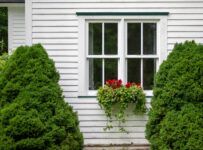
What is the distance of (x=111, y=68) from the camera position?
44.2 ft

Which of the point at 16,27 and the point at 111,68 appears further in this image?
the point at 16,27

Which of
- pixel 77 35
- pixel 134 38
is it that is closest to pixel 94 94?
pixel 77 35

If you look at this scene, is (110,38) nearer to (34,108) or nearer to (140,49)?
(140,49)

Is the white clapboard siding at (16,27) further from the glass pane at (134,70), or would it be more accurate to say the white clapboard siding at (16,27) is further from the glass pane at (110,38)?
the glass pane at (134,70)

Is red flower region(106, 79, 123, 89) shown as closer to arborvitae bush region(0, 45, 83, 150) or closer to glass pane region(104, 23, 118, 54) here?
glass pane region(104, 23, 118, 54)

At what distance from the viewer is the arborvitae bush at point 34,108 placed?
11.4 m

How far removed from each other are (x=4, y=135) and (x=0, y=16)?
2270 cm

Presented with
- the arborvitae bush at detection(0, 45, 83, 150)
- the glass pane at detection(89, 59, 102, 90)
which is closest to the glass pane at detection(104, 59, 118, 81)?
the glass pane at detection(89, 59, 102, 90)

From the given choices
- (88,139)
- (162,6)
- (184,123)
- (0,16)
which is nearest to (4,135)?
(88,139)

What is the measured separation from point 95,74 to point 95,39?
75 centimetres

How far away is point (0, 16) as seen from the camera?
1318 inches

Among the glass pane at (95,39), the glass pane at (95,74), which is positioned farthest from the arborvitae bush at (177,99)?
the glass pane at (95,39)

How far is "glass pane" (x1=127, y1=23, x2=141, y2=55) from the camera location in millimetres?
13422

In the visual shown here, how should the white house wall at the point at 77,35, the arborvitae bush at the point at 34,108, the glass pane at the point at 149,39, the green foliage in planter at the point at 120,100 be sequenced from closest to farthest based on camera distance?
the arborvitae bush at the point at 34,108 → the green foliage in planter at the point at 120,100 → the white house wall at the point at 77,35 → the glass pane at the point at 149,39
